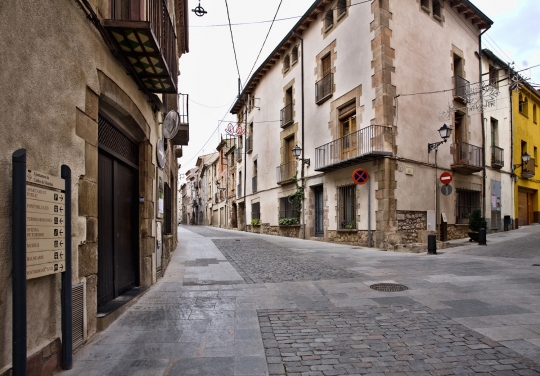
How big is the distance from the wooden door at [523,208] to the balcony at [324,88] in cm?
1241

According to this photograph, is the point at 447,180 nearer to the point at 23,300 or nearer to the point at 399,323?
the point at 399,323

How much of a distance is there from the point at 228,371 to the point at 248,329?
1037 mm

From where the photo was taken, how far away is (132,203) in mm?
5887

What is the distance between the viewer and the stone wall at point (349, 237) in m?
13.1

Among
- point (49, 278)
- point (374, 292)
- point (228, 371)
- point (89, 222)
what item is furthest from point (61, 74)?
point (374, 292)

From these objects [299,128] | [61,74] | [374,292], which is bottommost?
[374,292]

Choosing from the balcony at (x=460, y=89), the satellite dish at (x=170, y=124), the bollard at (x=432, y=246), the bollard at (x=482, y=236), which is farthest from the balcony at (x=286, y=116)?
the satellite dish at (x=170, y=124)

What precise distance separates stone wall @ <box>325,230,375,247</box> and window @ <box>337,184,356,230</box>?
19cm

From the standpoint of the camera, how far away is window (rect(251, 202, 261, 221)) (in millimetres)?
23703

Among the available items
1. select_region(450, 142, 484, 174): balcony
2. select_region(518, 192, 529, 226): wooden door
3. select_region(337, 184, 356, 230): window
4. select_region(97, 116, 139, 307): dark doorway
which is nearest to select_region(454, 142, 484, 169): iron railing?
select_region(450, 142, 484, 174): balcony

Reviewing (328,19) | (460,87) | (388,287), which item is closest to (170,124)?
(388,287)

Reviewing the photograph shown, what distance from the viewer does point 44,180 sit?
2.62m

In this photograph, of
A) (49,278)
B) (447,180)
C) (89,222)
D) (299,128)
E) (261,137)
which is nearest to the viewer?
(49,278)

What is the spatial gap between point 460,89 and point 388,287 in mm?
12196
